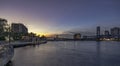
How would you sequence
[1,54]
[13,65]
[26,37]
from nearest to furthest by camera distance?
[1,54] → [13,65] → [26,37]

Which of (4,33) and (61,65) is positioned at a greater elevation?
(4,33)

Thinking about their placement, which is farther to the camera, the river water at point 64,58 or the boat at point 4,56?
the river water at point 64,58

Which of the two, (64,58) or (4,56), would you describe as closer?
(4,56)

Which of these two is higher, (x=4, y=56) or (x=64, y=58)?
(x=4, y=56)

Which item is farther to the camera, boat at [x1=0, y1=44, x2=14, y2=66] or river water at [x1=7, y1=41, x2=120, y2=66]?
river water at [x1=7, y1=41, x2=120, y2=66]

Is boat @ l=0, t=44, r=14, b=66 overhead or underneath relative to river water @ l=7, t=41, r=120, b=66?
overhead

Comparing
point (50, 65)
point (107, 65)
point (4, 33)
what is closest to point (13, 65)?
point (50, 65)

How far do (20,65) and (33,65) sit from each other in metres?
2.03

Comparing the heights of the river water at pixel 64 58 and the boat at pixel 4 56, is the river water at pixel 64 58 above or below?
below

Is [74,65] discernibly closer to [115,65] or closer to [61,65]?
[61,65]

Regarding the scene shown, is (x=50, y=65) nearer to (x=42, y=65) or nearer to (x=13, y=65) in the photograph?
(x=42, y=65)

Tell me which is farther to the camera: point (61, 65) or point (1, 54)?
point (61, 65)

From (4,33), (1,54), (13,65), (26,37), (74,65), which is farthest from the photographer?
(26,37)

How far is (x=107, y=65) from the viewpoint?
3014 cm
